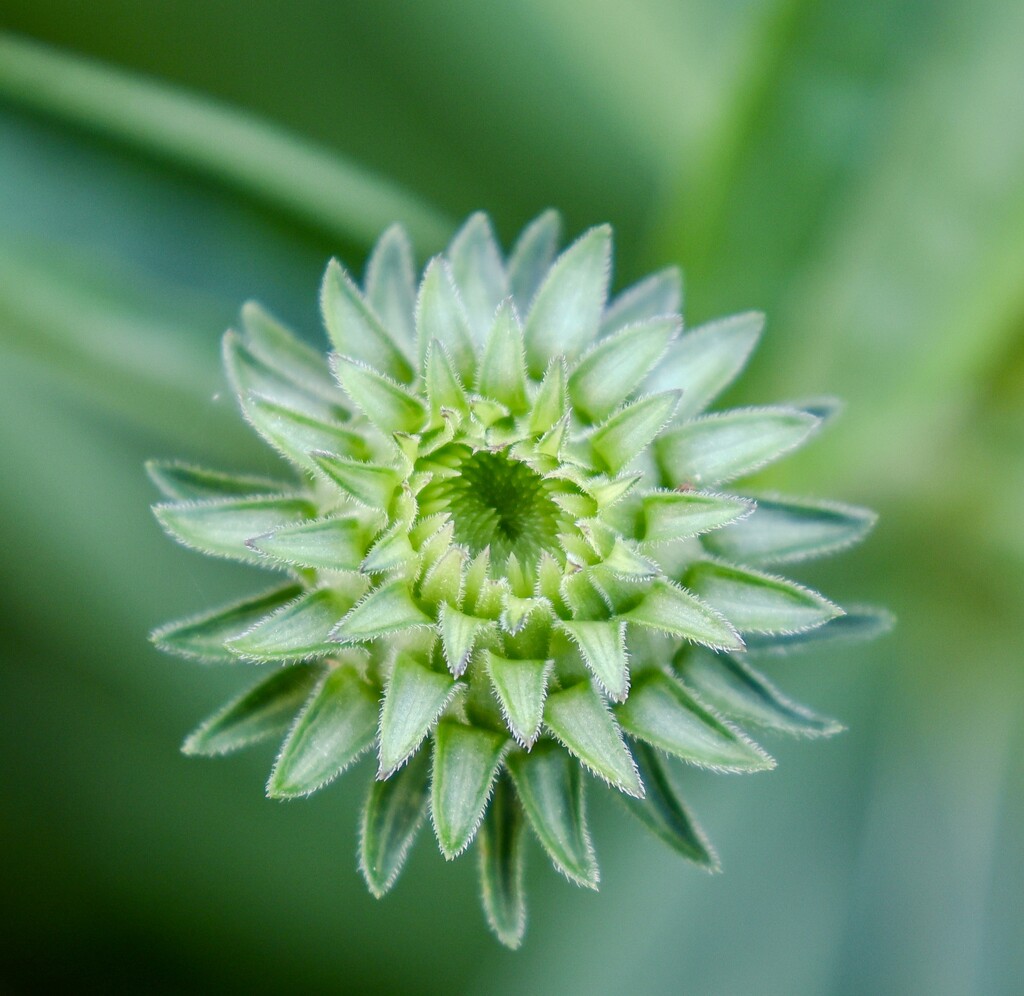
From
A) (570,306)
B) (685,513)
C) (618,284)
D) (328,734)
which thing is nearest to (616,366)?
(570,306)

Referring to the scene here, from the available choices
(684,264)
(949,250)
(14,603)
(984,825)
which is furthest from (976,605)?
(14,603)

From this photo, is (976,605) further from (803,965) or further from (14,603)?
(14,603)

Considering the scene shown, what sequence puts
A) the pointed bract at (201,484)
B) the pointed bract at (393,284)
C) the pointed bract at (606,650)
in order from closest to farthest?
the pointed bract at (606,650) < the pointed bract at (201,484) < the pointed bract at (393,284)

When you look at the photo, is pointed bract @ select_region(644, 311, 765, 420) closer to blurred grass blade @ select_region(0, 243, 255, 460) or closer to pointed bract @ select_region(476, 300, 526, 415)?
pointed bract @ select_region(476, 300, 526, 415)

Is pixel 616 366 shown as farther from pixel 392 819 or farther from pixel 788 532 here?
pixel 392 819

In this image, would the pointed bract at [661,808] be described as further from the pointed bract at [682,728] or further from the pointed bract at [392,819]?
the pointed bract at [392,819]

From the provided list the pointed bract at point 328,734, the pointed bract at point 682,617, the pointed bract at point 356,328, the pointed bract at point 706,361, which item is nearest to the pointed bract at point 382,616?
the pointed bract at point 328,734

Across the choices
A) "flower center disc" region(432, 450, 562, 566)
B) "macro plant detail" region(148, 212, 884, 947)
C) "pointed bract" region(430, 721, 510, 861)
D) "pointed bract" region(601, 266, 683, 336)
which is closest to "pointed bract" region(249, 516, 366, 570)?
"macro plant detail" region(148, 212, 884, 947)

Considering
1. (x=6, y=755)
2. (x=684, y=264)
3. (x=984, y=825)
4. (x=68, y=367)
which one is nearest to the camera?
(x=68, y=367)
